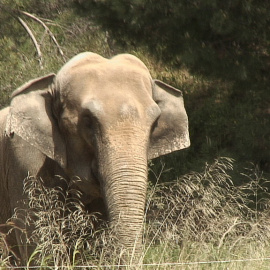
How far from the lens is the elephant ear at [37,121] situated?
23.3ft

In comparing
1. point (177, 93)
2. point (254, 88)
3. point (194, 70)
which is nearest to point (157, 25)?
point (194, 70)

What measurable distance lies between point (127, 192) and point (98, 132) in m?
0.61

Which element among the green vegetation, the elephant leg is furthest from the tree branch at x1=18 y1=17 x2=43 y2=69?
the elephant leg

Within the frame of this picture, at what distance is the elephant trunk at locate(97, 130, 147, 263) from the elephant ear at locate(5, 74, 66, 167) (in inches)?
28.6

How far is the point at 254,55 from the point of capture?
9828mm

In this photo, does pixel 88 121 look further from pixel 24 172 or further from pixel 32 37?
pixel 32 37

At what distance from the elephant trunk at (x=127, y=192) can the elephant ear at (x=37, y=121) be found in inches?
28.6

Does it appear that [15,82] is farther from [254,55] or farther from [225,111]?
[254,55]

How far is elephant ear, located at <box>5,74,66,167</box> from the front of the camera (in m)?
7.10

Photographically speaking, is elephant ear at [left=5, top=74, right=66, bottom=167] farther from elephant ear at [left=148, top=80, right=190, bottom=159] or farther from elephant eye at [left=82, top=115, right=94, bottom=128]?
elephant ear at [left=148, top=80, right=190, bottom=159]

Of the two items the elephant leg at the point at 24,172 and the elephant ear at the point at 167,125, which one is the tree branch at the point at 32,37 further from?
the elephant ear at the point at 167,125

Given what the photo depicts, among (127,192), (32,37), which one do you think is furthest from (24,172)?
(32,37)

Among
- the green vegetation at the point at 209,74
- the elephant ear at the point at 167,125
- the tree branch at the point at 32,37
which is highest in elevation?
the elephant ear at the point at 167,125

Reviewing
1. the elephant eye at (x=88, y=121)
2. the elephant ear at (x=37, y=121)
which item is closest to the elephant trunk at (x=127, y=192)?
the elephant eye at (x=88, y=121)
